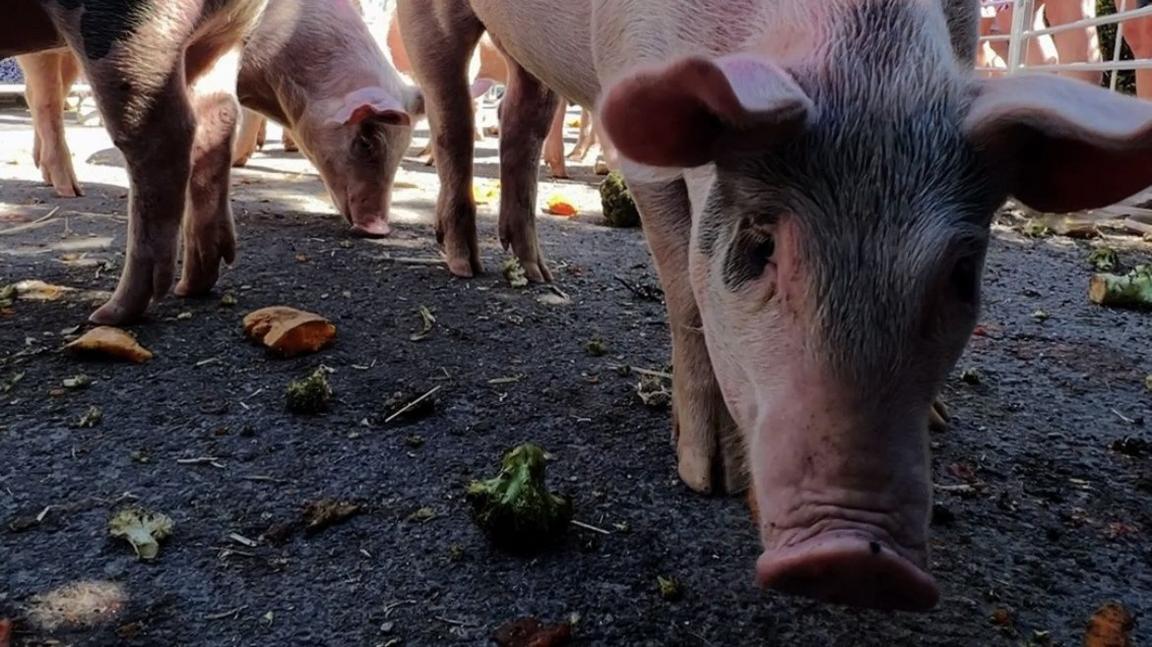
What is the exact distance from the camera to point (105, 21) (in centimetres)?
273

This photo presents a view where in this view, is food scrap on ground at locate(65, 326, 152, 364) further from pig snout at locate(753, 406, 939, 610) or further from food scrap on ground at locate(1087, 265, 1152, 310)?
food scrap on ground at locate(1087, 265, 1152, 310)

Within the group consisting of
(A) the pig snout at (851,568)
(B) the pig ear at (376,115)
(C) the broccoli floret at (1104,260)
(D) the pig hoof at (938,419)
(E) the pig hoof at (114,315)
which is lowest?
(C) the broccoli floret at (1104,260)

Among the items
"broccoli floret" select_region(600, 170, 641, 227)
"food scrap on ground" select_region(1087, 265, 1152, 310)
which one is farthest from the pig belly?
"food scrap on ground" select_region(1087, 265, 1152, 310)

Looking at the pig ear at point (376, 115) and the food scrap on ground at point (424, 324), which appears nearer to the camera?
the food scrap on ground at point (424, 324)

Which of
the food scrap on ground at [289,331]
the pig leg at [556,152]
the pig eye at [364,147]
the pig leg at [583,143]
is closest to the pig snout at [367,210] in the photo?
the pig eye at [364,147]

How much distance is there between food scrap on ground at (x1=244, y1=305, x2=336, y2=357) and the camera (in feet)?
9.43

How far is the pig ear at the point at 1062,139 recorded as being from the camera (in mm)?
1311

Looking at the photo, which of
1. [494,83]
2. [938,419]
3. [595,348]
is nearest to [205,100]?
[595,348]

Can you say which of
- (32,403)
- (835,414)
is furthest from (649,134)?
(32,403)

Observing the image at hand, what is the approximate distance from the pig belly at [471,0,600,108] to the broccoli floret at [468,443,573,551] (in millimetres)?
1100

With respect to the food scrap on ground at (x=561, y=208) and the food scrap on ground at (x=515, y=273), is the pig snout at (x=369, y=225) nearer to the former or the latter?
the food scrap on ground at (x=515, y=273)

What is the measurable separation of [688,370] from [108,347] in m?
1.69

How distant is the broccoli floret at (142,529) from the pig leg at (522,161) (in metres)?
2.21

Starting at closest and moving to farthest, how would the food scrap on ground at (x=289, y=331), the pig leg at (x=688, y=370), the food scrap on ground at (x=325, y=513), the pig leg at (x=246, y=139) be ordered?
the food scrap on ground at (x=325, y=513), the pig leg at (x=688, y=370), the food scrap on ground at (x=289, y=331), the pig leg at (x=246, y=139)
